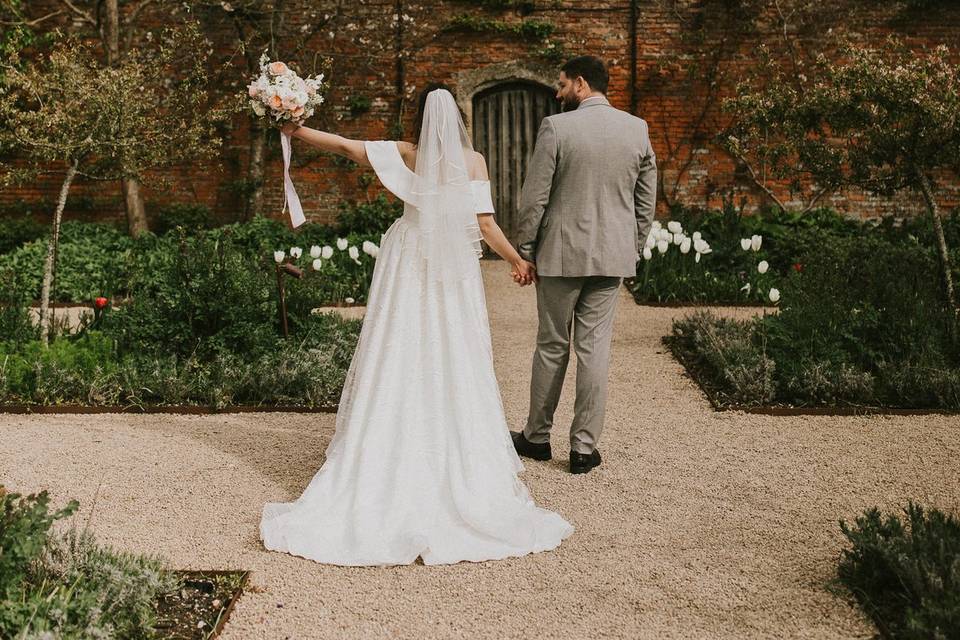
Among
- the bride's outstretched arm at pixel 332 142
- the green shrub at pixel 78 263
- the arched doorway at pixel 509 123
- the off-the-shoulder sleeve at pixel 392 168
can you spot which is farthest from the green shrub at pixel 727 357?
the arched doorway at pixel 509 123

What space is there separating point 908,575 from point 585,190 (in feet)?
8.23

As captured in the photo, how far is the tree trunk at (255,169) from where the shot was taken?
1367 cm

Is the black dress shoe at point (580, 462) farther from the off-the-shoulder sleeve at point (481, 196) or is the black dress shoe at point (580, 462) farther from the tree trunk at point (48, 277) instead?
the tree trunk at point (48, 277)

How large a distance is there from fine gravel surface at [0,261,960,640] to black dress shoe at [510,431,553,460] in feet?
0.28

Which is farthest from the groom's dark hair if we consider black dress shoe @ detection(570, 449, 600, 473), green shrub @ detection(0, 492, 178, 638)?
green shrub @ detection(0, 492, 178, 638)

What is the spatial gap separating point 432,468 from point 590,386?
120 cm

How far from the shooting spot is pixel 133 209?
43.3ft

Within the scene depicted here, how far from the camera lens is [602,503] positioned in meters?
4.89

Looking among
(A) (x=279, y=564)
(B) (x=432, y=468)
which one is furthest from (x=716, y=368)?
(A) (x=279, y=564)

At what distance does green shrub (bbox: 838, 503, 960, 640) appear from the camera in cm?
323

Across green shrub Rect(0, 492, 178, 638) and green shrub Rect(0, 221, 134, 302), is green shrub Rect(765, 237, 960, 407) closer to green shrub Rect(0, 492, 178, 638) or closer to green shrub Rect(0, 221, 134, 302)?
green shrub Rect(0, 492, 178, 638)

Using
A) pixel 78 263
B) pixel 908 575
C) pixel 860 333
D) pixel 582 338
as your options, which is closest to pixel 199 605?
pixel 582 338

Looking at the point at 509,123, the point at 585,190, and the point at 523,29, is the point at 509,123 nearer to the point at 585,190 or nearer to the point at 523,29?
the point at 523,29

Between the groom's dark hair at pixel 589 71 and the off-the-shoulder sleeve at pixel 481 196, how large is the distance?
890 millimetres
